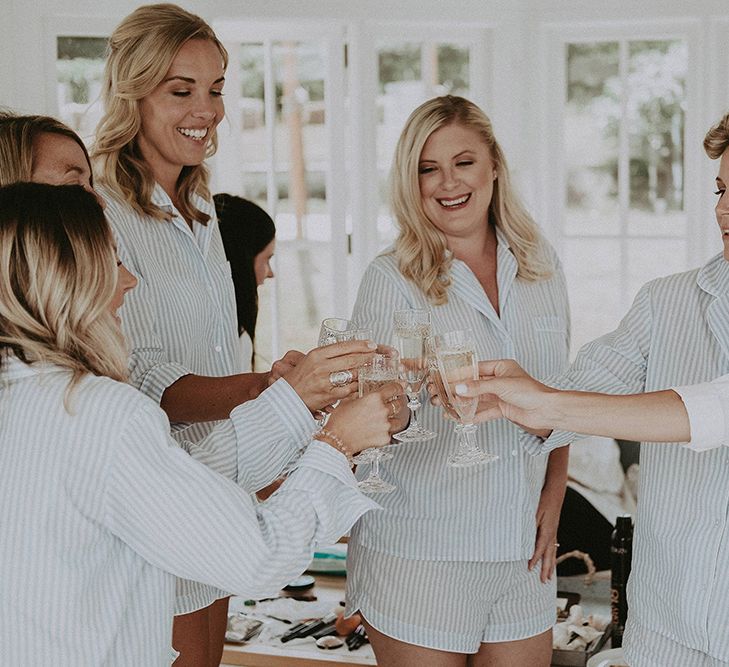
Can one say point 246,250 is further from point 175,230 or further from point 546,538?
point 546,538

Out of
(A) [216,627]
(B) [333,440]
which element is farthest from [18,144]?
(A) [216,627]

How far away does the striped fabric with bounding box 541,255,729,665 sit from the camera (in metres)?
1.90

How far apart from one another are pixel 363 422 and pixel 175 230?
0.85 m

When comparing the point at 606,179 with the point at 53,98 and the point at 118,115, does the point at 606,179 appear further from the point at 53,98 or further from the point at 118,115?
the point at 118,115

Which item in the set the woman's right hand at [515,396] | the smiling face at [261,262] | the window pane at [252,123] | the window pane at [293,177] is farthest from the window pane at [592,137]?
the woman's right hand at [515,396]

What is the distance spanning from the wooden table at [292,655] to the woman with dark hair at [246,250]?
3.14ft

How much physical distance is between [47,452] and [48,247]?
0.28 metres

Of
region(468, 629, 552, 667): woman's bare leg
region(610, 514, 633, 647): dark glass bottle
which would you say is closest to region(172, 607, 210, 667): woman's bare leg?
region(468, 629, 552, 667): woman's bare leg

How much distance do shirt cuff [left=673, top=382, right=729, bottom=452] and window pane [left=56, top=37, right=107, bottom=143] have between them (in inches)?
146

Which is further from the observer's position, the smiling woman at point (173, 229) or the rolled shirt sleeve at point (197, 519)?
the smiling woman at point (173, 229)

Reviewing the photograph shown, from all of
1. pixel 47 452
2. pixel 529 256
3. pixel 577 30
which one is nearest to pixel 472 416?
pixel 529 256

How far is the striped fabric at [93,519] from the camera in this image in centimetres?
144

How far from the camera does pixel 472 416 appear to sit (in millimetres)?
2053

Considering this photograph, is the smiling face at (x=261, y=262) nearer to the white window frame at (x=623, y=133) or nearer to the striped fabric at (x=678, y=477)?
the striped fabric at (x=678, y=477)
